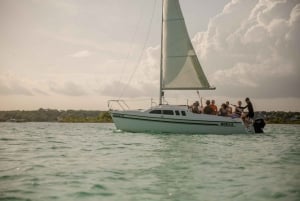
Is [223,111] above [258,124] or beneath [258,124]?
above

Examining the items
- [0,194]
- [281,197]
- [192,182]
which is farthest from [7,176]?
[281,197]

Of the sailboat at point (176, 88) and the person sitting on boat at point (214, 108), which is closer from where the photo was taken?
the sailboat at point (176, 88)

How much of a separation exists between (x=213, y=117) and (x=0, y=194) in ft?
67.6

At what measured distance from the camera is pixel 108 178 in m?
8.62

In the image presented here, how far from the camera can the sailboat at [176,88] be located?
26234 millimetres

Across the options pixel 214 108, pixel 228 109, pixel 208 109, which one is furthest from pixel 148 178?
pixel 228 109

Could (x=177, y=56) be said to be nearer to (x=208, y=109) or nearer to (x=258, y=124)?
(x=208, y=109)

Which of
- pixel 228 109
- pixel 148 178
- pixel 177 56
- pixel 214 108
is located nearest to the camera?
pixel 148 178

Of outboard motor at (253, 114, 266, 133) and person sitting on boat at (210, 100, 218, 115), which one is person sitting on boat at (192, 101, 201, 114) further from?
outboard motor at (253, 114, 266, 133)

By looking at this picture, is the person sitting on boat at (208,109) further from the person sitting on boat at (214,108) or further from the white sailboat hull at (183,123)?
the white sailboat hull at (183,123)

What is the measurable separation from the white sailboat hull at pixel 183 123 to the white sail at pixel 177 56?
255 centimetres

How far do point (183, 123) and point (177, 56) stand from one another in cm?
534

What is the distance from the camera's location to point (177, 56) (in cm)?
2802

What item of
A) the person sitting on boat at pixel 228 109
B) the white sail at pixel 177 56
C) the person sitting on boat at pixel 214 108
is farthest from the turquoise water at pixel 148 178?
the white sail at pixel 177 56
